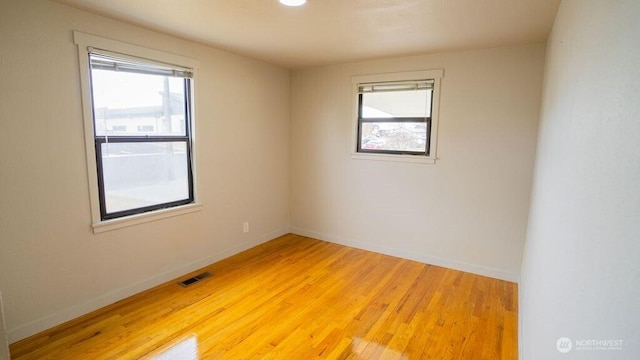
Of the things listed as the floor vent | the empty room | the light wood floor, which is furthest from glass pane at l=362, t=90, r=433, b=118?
the floor vent

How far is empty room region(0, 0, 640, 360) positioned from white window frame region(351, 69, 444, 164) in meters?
0.02

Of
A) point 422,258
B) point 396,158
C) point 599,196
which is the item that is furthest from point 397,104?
point 599,196

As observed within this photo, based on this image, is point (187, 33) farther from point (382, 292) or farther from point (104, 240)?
point (382, 292)

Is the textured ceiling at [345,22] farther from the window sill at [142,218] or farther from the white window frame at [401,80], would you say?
the window sill at [142,218]

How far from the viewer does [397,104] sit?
3.84 meters

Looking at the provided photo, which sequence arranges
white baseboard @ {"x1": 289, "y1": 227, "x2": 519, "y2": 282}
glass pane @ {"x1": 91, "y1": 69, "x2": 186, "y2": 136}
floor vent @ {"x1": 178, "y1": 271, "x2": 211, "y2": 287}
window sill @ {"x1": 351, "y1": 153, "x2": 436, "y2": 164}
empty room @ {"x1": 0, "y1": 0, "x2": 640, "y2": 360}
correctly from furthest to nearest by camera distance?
window sill @ {"x1": 351, "y1": 153, "x2": 436, "y2": 164}
white baseboard @ {"x1": 289, "y1": 227, "x2": 519, "y2": 282}
floor vent @ {"x1": 178, "y1": 271, "x2": 211, "y2": 287}
glass pane @ {"x1": 91, "y1": 69, "x2": 186, "y2": 136}
empty room @ {"x1": 0, "y1": 0, "x2": 640, "y2": 360}

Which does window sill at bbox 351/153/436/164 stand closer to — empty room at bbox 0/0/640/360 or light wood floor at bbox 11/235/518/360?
empty room at bbox 0/0/640/360

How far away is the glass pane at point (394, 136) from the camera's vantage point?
3742 millimetres

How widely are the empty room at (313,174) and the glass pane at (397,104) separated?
4cm

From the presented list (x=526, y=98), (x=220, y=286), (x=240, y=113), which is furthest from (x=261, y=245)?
(x=526, y=98)

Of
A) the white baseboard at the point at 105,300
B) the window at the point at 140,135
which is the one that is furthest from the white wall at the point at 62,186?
the window at the point at 140,135

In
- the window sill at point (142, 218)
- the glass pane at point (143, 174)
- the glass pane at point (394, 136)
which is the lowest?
the window sill at point (142, 218)

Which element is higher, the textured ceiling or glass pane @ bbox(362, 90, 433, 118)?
the textured ceiling

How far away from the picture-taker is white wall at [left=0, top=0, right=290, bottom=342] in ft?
7.13
